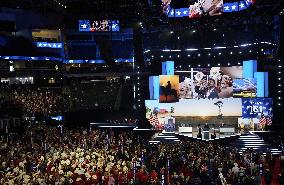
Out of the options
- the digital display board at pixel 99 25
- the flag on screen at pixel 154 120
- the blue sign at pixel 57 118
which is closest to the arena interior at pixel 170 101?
the flag on screen at pixel 154 120

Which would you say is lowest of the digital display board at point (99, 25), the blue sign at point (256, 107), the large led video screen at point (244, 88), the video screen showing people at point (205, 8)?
the blue sign at point (256, 107)

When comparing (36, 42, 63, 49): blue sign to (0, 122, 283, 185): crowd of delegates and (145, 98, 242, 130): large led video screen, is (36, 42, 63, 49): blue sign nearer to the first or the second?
(145, 98, 242, 130): large led video screen

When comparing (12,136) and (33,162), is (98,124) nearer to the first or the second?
(12,136)

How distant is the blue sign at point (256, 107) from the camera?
2959 centimetres

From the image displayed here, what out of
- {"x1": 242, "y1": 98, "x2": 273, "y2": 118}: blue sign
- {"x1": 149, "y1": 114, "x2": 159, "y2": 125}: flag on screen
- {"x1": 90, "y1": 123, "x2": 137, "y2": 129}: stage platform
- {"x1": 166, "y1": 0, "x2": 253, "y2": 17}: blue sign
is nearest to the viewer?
{"x1": 166, "y1": 0, "x2": 253, "y2": 17}: blue sign

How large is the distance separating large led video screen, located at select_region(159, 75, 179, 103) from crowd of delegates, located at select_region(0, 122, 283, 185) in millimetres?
10525

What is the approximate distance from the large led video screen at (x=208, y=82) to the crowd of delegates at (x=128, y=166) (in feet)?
37.5

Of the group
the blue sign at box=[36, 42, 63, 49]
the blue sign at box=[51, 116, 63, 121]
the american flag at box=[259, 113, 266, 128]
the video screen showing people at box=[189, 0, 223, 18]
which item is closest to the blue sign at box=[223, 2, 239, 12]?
the video screen showing people at box=[189, 0, 223, 18]

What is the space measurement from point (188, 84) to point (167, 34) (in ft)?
14.0

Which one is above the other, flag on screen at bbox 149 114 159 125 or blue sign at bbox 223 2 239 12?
blue sign at bbox 223 2 239 12

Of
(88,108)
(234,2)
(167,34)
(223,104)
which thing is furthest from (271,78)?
(88,108)

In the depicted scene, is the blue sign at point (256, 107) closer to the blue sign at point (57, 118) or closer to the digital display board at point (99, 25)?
the blue sign at point (57, 118)

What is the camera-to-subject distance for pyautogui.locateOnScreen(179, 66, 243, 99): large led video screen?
31.1m

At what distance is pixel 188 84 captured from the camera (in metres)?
32.2
